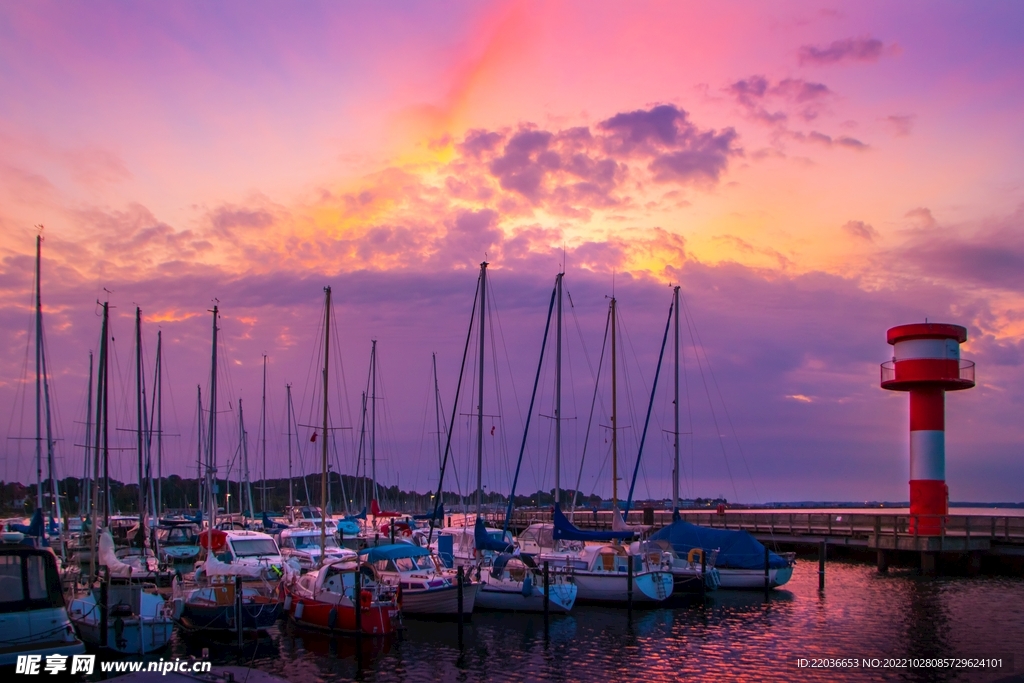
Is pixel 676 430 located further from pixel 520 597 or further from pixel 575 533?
pixel 520 597

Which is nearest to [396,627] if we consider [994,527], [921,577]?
[921,577]

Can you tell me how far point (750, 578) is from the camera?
119 ft

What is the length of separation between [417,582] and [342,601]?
3151mm

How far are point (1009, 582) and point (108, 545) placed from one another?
39.1 m

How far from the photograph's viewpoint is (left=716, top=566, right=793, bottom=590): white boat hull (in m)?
36.0

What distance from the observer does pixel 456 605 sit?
27984 millimetres

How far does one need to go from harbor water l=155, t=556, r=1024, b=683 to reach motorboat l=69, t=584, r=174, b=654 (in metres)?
1.25

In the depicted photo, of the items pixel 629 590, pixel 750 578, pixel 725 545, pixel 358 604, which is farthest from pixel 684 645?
pixel 725 545

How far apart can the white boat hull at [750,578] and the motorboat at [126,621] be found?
23.0 m

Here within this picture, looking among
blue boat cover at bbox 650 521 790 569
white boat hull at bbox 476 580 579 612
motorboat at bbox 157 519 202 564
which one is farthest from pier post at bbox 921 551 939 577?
motorboat at bbox 157 519 202 564

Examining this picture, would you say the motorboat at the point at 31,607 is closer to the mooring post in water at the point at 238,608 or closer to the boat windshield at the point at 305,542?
the mooring post in water at the point at 238,608

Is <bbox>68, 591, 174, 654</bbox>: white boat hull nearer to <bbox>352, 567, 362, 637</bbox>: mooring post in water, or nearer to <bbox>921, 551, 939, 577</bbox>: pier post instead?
<bbox>352, 567, 362, 637</bbox>: mooring post in water

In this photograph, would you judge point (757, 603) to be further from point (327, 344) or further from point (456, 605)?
point (327, 344)

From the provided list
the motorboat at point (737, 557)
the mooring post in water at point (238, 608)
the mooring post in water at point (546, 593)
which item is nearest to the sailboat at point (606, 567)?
the mooring post in water at point (546, 593)
